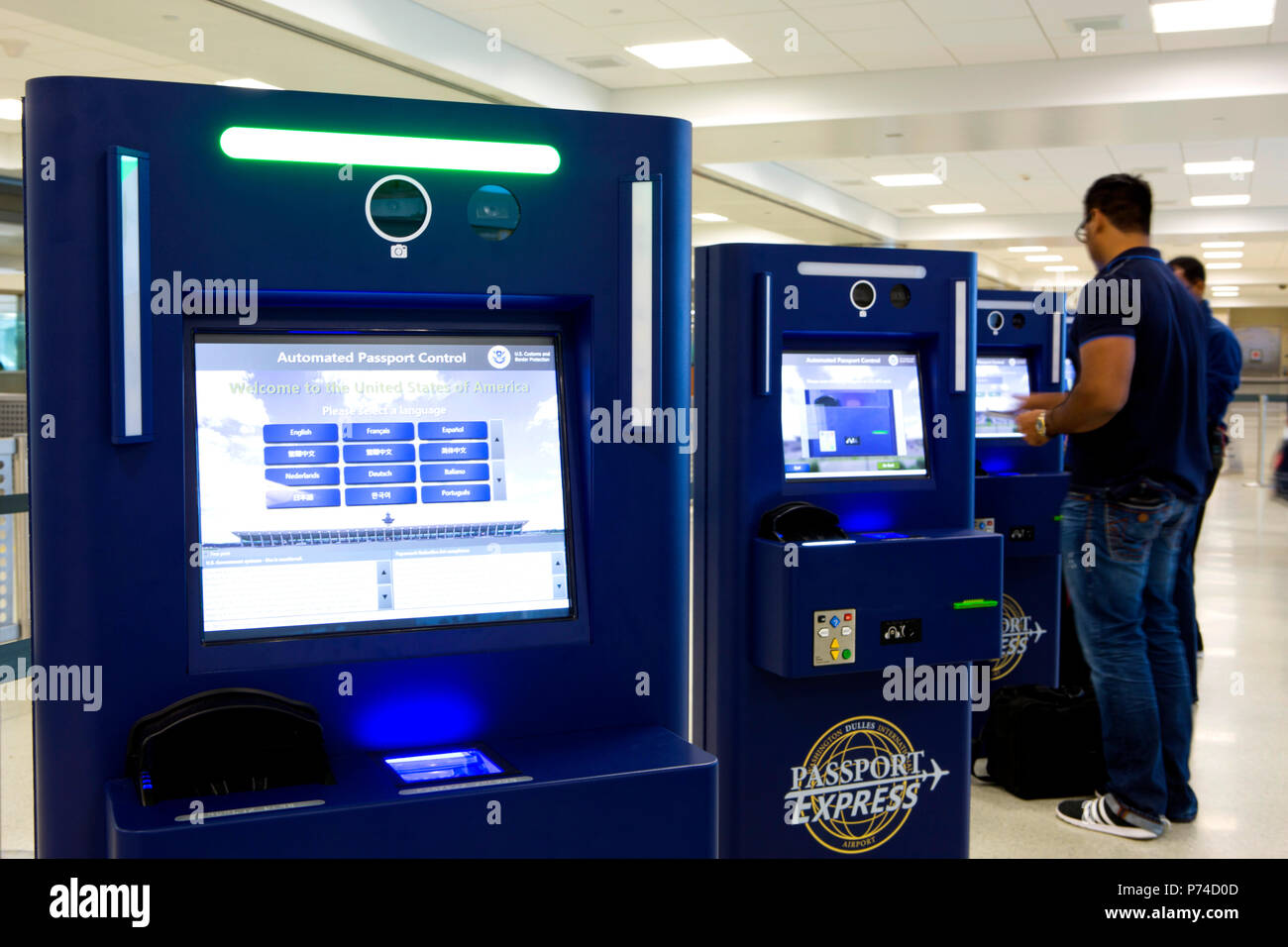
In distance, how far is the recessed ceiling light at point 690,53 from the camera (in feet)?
24.9

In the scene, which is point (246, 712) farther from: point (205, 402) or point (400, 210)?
point (400, 210)

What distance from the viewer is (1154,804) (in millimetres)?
2965

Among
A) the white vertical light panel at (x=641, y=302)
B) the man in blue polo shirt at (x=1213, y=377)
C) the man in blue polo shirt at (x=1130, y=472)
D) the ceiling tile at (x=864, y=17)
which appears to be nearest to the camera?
the white vertical light panel at (x=641, y=302)

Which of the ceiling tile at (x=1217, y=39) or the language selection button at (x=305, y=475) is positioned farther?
the ceiling tile at (x=1217, y=39)

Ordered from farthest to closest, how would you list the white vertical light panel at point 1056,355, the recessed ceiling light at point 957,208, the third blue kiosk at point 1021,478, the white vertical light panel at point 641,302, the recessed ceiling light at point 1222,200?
the recessed ceiling light at point 957,208 → the recessed ceiling light at point 1222,200 → the white vertical light panel at point 1056,355 → the third blue kiosk at point 1021,478 → the white vertical light panel at point 641,302

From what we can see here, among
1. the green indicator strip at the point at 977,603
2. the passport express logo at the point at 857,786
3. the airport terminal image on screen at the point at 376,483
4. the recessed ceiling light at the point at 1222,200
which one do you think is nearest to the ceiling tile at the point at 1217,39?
the green indicator strip at the point at 977,603

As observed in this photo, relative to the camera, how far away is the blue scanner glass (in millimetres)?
1305

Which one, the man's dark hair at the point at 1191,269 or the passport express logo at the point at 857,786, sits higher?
the man's dark hair at the point at 1191,269

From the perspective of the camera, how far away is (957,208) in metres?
14.7

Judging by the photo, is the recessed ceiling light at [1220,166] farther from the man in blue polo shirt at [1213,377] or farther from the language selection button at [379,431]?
the language selection button at [379,431]

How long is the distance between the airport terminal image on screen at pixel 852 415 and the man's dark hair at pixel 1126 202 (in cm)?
71

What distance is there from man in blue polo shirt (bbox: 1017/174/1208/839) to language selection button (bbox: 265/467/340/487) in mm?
1982
